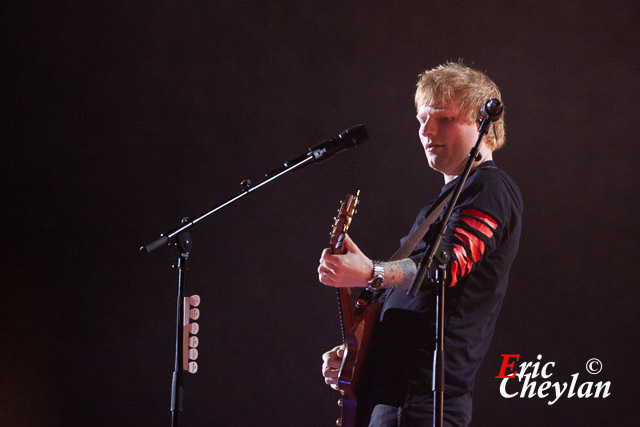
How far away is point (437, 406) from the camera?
1.59 metres

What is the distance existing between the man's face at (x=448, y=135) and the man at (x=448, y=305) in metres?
0.14

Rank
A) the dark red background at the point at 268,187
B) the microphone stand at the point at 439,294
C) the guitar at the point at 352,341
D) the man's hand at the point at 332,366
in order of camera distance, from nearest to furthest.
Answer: the microphone stand at the point at 439,294, the guitar at the point at 352,341, the man's hand at the point at 332,366, the dark red background at the point at 268,187

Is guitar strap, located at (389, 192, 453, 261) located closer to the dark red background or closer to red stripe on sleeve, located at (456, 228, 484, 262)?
red stripe on sleeve, located at (456, 228, 484, 262)

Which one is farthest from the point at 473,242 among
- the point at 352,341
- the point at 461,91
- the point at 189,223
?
the point at 189,223

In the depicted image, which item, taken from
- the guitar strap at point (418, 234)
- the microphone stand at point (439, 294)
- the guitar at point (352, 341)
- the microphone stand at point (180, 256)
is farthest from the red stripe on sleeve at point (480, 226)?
the microphone stand at point (180, 256)

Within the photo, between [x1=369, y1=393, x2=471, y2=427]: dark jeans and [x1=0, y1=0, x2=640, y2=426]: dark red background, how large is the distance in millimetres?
1664

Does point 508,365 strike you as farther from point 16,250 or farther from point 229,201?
point 16,250

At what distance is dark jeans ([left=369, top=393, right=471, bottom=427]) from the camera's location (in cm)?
178

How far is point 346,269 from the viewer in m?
Answer: 1.73

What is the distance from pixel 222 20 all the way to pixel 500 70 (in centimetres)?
176

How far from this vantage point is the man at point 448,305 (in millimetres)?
1745

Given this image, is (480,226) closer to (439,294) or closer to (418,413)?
(439,294)

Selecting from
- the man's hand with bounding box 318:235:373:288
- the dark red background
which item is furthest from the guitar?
the dark red background

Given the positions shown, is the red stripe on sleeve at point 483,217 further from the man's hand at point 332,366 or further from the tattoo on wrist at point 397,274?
the man's hand at point 332,366
